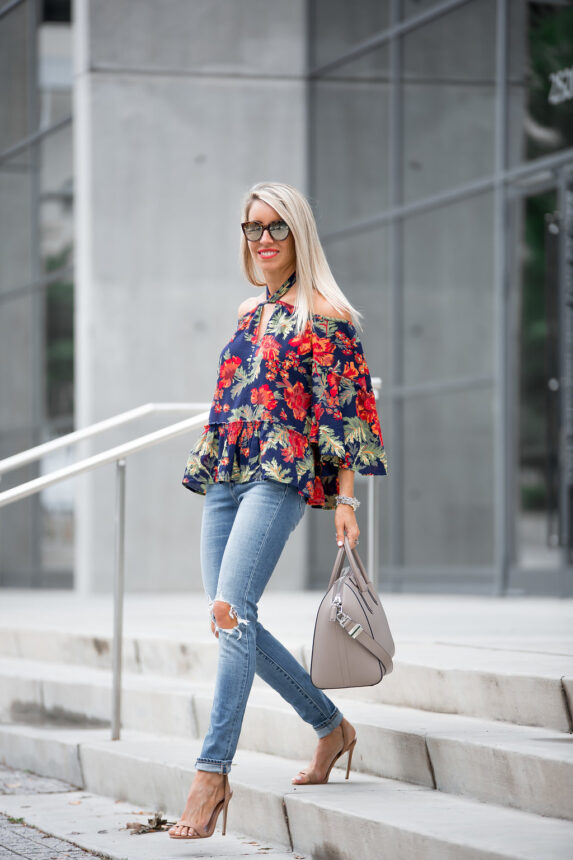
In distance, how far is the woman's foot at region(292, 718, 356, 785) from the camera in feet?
13.9

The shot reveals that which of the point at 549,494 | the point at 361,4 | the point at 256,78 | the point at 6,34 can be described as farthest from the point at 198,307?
the point at 6,34

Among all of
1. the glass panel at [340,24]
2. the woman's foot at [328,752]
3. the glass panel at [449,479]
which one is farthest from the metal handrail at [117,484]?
the glass panel at [340,24]

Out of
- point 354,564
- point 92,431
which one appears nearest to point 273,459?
point 354,564

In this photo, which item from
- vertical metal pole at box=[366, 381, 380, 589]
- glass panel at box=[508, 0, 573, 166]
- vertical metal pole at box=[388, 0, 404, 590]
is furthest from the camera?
vertical metal pole at box=[388, 0, 404, 590]

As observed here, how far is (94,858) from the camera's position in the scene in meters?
4.18

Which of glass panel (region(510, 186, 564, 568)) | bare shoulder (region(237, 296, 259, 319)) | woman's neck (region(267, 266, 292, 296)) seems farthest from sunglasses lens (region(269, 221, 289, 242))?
glass panel (region(510, 186, 564, 568))

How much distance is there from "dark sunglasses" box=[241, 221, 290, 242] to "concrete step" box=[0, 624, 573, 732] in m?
1.64

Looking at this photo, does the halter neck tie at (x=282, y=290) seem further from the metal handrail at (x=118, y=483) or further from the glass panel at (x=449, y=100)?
the glass panel at (x=449, y=100)

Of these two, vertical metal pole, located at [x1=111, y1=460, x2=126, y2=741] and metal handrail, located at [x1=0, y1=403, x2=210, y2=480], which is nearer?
vertical metal pole, located at [x1=111, y1=460, x2=126, y2=741]

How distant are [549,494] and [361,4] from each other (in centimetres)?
501

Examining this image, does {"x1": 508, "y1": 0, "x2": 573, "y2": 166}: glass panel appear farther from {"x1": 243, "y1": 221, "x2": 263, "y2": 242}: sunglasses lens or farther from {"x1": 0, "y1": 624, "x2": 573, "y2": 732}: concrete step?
{"x1": 243, "y1": 221, "x2": 263, "y2": 242}: sunglasses lens

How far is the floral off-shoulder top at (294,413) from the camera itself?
399cm

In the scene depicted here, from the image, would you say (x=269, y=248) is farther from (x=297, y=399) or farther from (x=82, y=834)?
(x=82, y=834)

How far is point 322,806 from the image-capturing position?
3.95 meters
